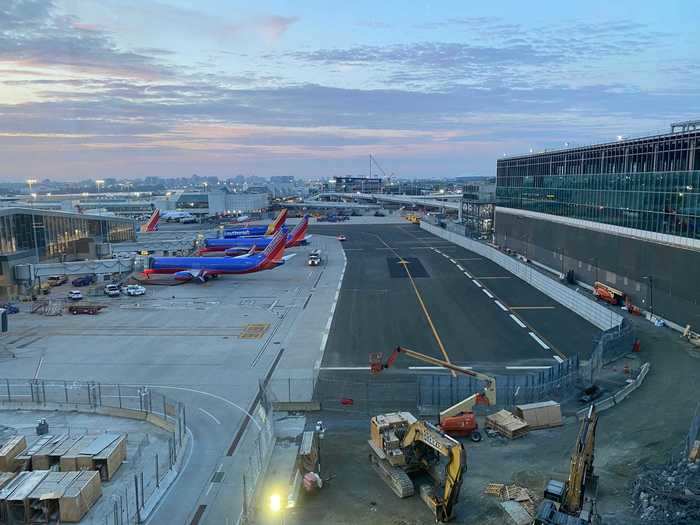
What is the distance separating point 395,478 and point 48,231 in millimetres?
64889

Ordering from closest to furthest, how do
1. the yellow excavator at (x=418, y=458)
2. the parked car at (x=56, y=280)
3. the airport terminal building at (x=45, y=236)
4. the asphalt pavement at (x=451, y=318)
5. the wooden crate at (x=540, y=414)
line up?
1. the yellow excavator at (x=418, y=458)
2. the wooden crate at (x=540, y=414)
3. the asphalt pavement at (x=451, y=318)
4. the airport terminal building at (x=45, y=236)
5. the parked car at (x=56, y=280)

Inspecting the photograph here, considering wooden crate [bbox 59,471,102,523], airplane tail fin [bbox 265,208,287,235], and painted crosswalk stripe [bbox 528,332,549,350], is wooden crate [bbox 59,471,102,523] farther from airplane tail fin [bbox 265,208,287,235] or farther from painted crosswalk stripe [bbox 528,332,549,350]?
airplane tail fin [bbox 265,208,287,235]

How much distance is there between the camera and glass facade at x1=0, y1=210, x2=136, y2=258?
210 ft

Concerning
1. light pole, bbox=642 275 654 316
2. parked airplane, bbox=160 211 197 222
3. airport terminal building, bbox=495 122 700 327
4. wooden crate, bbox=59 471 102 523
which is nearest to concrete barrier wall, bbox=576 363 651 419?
airport terminal building, bbox=495 122 700 327

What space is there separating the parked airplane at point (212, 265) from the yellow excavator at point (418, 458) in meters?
50.3

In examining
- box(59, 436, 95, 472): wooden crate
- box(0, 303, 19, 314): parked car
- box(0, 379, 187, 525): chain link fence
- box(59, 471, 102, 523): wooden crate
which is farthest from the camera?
box(0, 303, 19, 314): parked car

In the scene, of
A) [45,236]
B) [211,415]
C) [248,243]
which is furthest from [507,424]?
[248,243]

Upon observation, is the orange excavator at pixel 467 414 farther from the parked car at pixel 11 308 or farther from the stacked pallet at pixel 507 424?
the parked car at pixel 11 308

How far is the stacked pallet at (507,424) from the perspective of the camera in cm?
2761

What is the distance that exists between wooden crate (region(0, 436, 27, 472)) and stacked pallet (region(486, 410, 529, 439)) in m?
22.2

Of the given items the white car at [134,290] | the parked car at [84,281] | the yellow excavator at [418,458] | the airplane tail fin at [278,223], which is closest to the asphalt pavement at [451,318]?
the yellow excavator at [418,458]

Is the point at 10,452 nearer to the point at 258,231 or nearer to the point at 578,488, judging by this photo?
the point at 578,488

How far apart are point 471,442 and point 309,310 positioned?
31.4 metres

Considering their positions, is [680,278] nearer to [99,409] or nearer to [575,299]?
[575,299]
